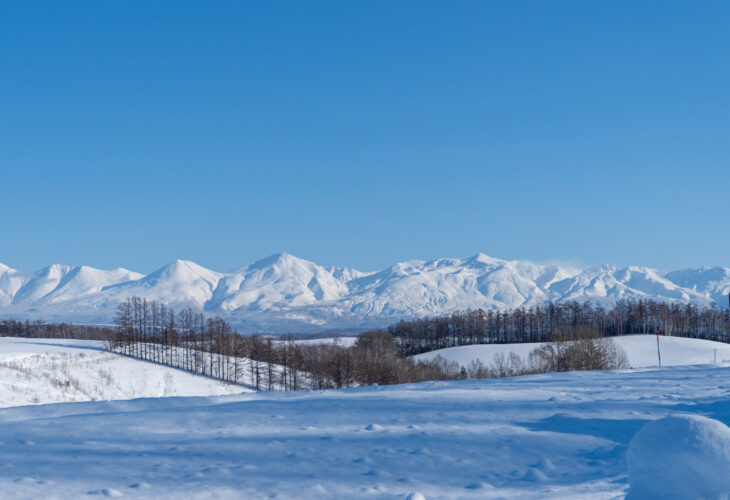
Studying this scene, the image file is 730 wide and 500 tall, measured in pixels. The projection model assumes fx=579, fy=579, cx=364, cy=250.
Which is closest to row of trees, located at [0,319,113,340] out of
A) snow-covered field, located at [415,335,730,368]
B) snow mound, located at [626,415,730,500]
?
snow-covered field, located at [415,335,730,368]

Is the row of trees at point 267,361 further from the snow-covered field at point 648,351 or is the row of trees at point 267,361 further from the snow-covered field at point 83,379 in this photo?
the snow-covered field at point 648,351

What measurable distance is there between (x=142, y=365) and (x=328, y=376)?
25129 millimetres

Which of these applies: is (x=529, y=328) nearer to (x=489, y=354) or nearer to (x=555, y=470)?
(x=489, y=354)

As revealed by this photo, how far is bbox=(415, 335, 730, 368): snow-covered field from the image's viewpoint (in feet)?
276

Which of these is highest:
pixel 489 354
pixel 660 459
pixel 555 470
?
pixel 660 459

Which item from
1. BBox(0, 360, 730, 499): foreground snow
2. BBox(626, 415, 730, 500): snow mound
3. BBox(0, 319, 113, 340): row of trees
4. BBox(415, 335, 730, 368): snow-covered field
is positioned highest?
BBox(626, 415, 730, 500): snow mound

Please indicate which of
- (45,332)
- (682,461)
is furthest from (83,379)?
(45,332)

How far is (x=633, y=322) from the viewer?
13200 centimetres

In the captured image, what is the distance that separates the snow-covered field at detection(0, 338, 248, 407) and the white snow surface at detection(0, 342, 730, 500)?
37.6 metres

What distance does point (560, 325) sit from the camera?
449ft

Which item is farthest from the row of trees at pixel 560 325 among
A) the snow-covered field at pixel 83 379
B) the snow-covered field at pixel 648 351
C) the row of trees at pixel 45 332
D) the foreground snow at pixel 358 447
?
the foreground snow at pixel 358 447

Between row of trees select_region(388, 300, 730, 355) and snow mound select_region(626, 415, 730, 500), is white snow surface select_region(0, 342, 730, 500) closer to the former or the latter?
snow mound select_region(626, 415, 730, 500)

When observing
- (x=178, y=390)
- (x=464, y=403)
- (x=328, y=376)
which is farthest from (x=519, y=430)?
(x=328, y=376)

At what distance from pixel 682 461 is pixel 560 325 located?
139131mm
